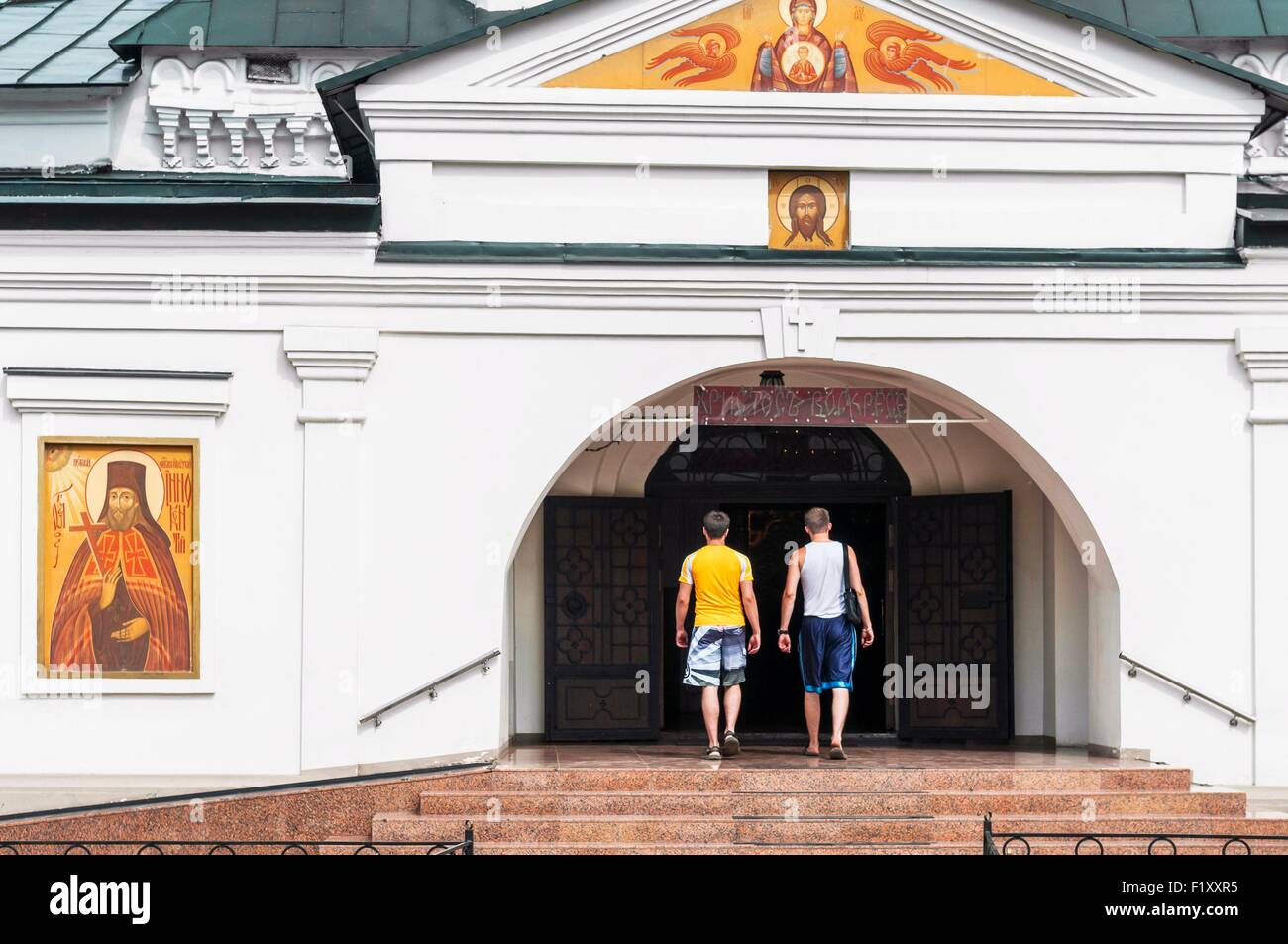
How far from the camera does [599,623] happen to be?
13430 mm

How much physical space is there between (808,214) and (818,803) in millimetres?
3877

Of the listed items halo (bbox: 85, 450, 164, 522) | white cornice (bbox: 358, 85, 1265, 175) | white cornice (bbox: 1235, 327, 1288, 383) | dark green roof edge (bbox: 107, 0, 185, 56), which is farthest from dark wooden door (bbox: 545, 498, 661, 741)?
dark green roof edge (bbox: 107, 0, 185, 56)

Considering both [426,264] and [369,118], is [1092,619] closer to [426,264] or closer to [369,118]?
[426,264]

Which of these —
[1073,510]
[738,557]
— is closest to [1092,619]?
[1073,510]

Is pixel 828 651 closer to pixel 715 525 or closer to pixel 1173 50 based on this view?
pixel 715 525

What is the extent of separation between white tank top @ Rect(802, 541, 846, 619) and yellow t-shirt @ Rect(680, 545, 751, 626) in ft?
1.32

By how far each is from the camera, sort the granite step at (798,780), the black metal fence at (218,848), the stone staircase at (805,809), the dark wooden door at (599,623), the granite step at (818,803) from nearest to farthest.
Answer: the black metal fence at (218,848), the stone staircase at (805,809), the granite step at (818,803), the granite step at (798,780), the dark wooden door at (599,623)

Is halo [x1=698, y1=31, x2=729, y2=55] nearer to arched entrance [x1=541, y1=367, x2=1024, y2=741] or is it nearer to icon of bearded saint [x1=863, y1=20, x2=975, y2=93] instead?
icon of bearded saint [x1=863, y1=20, x2=975, y2=93]

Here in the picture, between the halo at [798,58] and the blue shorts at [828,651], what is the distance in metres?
3.49

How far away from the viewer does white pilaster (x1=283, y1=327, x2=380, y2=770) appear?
11.7 metres

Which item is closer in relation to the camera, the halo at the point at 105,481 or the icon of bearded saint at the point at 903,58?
the halo at the point at 105,481

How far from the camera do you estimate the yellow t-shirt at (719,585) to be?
11.7 m

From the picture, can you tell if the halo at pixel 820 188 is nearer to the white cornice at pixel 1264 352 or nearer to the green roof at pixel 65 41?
the white cornice at pixel 1264 352

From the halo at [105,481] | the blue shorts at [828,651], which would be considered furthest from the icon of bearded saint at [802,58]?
the halo at [105,481]
